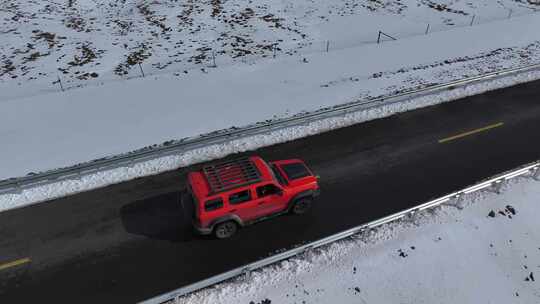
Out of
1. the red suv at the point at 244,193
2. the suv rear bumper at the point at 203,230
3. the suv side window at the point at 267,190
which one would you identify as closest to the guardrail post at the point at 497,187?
the red suv at the point at 244,193

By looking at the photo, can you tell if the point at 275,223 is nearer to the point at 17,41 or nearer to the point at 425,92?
the point at 425,92

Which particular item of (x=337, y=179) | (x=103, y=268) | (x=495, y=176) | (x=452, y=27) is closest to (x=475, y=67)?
(x=452, y=27)

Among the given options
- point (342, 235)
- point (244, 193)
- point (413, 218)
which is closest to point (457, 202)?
point (413, 218)

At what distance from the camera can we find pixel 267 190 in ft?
35.5

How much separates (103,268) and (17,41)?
23.9 m

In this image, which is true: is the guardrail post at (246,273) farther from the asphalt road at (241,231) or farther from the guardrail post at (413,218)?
the guardrail post at (413,218)

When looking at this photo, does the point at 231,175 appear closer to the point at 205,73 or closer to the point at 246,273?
the point at 246,273

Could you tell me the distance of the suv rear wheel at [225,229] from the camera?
1079 cm

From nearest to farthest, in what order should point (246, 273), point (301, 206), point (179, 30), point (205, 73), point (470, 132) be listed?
point (246, 273) → point (301, 206) → point (470, 132) → point (205, 73) → point (179, 30)

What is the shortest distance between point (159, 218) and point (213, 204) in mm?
2723

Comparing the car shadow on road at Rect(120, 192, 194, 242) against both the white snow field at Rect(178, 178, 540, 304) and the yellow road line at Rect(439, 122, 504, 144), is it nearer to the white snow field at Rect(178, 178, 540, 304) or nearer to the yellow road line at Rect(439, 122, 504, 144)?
the white snow field at Rect(178, 178, 540, 304)

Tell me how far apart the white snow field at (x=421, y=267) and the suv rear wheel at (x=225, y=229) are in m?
1.55

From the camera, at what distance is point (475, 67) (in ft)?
70.6

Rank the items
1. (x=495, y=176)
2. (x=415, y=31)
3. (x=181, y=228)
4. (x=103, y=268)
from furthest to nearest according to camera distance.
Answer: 1. (x=415, y=31)
2. (x=495, y=176)
3. (x=181, y=228)
4. (x=103, y=268)
